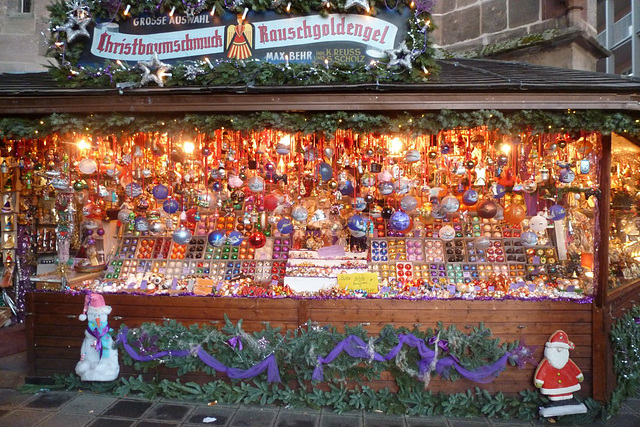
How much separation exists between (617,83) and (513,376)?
336 centimetres

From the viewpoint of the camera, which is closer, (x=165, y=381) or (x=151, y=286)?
(x=165, y=381)

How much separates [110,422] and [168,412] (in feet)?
1.89

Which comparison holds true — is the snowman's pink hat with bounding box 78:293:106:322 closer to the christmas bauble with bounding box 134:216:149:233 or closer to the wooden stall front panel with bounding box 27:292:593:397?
the wooden stall front panel with bounding box 27:292:593:397

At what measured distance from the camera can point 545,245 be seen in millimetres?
5730

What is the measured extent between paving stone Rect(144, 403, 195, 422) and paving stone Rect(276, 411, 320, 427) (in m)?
1.06

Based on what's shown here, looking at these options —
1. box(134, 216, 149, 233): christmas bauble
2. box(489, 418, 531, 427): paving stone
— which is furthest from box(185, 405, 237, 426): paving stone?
box(489, 418, 531, 427): paving stone

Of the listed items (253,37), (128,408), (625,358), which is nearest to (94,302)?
(128,408)

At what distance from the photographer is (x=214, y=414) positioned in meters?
4.30

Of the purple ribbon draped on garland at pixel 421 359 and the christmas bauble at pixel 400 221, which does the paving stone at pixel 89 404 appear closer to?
the purple ribbon draped on garland at pixel 421 359

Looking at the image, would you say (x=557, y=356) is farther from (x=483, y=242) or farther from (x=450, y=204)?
(x=450, y=204)

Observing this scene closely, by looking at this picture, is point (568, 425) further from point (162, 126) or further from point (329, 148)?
point (162, 126)

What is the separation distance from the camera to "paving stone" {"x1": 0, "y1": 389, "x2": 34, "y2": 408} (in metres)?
4.52

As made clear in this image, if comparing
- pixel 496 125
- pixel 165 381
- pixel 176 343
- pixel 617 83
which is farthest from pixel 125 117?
pixel 617 83

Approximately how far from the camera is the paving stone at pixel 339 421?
412cm
